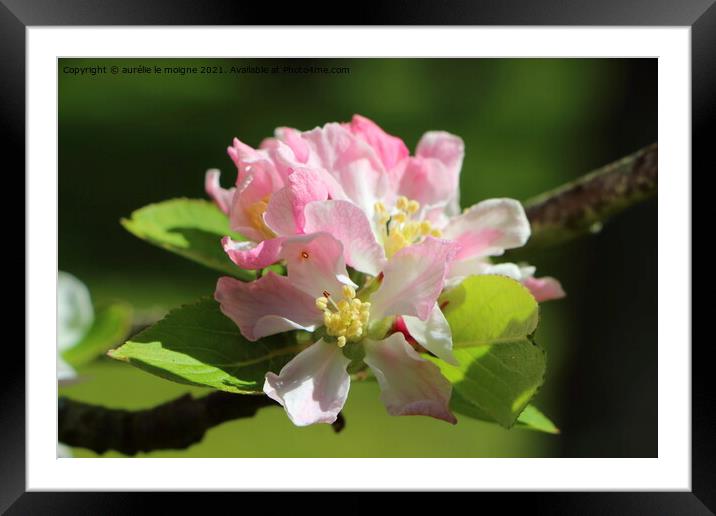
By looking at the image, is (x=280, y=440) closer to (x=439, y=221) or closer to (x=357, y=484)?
(x=357, y=484)

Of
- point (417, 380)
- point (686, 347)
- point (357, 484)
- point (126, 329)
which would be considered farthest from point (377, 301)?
point (126, 329)

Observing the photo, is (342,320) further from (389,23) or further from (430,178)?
(389,23)

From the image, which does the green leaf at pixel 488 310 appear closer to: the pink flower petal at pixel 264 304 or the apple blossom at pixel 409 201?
the apple blossom at pixel 409 201

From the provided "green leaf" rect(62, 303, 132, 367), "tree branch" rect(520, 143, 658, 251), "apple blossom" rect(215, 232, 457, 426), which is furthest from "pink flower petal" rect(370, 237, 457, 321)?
"green leaf" rect(62, 303, 132, 367)

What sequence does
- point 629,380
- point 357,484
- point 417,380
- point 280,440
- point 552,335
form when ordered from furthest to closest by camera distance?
1. point 552,335
2. point 629,380
3. point 280,440
4. point 357,484
5. point 417,380

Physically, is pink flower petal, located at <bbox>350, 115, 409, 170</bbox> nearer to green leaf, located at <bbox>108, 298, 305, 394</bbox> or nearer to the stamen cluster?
the stamen cluster

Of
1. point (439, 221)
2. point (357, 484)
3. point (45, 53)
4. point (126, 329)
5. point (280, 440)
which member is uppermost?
point (45, 53)
